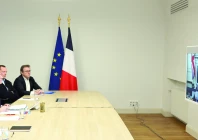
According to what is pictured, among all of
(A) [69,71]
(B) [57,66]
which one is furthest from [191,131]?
(B) [57,66]

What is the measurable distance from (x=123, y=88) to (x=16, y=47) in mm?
2611

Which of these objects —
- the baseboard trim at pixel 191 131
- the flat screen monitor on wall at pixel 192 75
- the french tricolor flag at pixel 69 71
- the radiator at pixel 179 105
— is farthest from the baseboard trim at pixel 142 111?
the flat screen monitor on wall at pixel 192 75

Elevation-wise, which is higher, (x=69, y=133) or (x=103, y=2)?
(x=103, y=2)

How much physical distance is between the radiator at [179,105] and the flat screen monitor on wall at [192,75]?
1.39 meters

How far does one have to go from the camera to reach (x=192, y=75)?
369 cm

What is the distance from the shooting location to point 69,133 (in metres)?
2.29

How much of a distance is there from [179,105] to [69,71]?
7.89 feet

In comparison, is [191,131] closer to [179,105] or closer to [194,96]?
[179,105]

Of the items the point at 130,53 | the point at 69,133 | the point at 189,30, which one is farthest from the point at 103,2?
the point at 69,133

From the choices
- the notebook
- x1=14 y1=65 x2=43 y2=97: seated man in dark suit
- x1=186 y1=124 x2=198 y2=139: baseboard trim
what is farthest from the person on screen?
x1=14 y1=65 x2=43 y2=97: seated man in dark suit

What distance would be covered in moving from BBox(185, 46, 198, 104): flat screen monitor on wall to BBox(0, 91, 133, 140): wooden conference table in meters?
1.18

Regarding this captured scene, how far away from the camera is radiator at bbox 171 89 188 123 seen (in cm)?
514

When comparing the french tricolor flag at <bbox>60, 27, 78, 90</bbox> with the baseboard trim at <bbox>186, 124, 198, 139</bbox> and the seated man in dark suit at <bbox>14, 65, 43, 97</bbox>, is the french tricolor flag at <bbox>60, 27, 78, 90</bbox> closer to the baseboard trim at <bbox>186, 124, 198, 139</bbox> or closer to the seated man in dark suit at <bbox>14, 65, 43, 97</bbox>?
the seated man in dark suit at <bbox>14, 65, 43, 97</bbox>

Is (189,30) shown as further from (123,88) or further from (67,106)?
(67,106)
